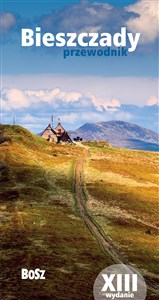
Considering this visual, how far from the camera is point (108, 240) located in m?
83.3

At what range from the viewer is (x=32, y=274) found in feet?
196

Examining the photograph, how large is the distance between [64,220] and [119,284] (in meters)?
32.8

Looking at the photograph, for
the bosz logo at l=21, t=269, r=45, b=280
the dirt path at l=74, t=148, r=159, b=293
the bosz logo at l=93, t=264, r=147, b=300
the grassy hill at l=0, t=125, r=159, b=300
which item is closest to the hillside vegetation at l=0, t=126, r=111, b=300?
the grassy hill at l=0, t=125, r=159, b=300

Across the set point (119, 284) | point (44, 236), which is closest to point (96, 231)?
point (44, 236)

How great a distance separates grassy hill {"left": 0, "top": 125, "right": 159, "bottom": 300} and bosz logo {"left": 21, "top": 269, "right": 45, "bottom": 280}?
0.80m

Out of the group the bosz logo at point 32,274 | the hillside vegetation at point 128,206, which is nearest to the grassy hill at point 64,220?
Answer: the hillside vegetation at point 128,206

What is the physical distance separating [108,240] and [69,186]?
44391 millimetres

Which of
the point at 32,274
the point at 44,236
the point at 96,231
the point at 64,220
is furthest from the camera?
the point at 64,220

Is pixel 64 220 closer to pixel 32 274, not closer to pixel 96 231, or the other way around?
pixel 96 231

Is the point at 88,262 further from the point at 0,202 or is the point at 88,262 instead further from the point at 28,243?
the point at 0,202

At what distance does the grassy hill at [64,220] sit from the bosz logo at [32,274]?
2.64 feet

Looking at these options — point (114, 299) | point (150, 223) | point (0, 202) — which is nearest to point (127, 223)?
point (150, 223)

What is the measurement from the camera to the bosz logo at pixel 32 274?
194 feet

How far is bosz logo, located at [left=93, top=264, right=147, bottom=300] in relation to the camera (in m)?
56.7
